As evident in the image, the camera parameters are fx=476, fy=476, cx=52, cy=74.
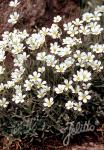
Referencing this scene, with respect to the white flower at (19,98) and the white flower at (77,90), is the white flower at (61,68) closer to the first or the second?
the white flower at (77,90)

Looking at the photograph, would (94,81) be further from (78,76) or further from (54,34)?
(54,34)

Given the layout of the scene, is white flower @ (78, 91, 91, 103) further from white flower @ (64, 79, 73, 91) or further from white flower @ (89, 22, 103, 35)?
white flower @ (89, 22, 103, 35)

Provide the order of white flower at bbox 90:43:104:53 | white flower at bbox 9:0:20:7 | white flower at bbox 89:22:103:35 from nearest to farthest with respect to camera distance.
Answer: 1. white flower at bbox 90:43:104:53
2. white flower at bbox 89:22:103:35
3. white flower at bbox 9:0:20:7


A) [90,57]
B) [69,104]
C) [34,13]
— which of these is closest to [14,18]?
[34,13]

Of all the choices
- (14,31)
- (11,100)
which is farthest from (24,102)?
(14,31)

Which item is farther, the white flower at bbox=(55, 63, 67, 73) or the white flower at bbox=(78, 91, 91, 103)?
the white flower at bbox=(55, 63, 67, 73)

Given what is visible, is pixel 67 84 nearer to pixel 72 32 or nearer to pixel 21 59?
pixel 21 59

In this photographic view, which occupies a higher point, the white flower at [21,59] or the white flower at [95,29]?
the white flower at [95,29]

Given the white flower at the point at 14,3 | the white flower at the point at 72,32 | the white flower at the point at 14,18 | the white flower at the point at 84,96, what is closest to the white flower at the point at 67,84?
the white flower at the point at 84,96

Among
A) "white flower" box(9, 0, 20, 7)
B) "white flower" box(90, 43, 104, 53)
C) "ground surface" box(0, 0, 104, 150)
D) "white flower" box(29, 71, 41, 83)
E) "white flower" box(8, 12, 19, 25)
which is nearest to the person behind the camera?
"white flower" box(29, 71, 41, 83)

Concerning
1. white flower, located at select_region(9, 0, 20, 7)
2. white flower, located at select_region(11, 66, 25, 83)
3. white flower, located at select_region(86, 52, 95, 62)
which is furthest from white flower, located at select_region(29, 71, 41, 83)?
white flower, located at select_region(9, 0, 20, 7)
